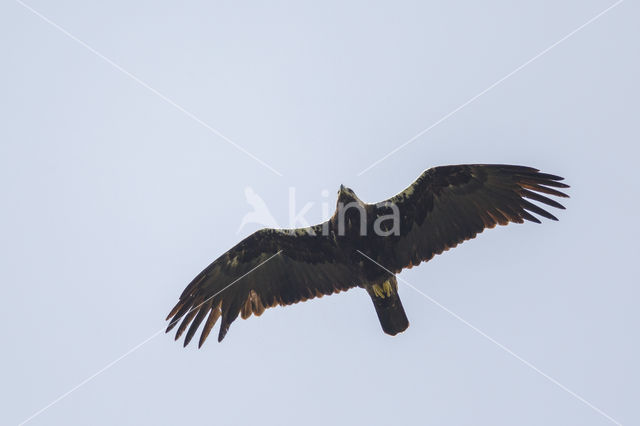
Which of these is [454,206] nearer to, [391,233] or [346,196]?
[391,233]

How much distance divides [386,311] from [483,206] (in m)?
2.42

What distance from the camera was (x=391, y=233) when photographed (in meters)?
13.5

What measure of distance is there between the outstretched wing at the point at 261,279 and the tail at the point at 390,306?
1.91ft

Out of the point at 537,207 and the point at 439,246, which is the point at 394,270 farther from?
the point at 537,207

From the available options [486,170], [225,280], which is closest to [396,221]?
[486,170]

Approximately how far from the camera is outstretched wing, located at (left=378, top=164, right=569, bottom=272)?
43.9 ft

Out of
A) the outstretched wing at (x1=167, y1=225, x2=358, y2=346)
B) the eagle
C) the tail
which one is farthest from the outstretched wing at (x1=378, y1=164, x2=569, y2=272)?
the outstretched wing at (x1=167, y1=225, x2=358, y2=346)

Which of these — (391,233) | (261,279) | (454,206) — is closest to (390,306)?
(391,233)

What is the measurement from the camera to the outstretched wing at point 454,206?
13.4 metres

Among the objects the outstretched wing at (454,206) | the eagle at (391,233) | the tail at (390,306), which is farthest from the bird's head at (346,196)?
the tail at (390,306)

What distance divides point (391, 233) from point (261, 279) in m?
2.54

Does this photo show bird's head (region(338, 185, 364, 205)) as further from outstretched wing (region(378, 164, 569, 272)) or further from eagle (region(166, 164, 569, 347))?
outstretched wing (region(378, 164, 569, 272))

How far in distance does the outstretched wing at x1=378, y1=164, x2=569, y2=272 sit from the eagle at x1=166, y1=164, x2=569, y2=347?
0.05 ft

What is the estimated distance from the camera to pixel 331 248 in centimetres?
1382
